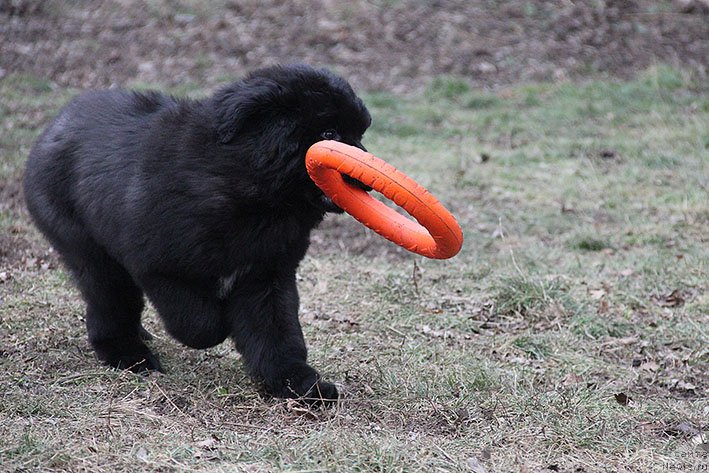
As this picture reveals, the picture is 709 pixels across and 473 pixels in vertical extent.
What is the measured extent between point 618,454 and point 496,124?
7.59 m

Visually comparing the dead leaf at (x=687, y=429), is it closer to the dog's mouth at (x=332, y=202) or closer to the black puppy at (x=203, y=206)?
the black puppy at (x=203, y=206)

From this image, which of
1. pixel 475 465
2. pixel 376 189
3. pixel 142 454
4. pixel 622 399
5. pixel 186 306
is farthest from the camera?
pixel 622 399

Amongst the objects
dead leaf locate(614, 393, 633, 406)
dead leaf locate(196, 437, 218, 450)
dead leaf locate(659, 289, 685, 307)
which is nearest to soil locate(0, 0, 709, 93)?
dead leaf locate(659, 289, 685, 307)

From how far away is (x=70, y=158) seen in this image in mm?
5113

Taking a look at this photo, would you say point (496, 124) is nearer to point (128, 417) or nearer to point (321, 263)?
point (321, 263)

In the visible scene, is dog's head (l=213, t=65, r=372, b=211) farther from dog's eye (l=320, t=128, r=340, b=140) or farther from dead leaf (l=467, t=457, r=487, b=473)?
dead leaf (l=467, t=457, r=487, b=473)

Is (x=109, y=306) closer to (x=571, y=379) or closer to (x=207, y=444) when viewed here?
(x=207, y=444)

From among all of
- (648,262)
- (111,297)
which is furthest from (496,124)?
(111,297)

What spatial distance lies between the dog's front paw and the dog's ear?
1.22 metres

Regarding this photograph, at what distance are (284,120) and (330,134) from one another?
9.2 inches

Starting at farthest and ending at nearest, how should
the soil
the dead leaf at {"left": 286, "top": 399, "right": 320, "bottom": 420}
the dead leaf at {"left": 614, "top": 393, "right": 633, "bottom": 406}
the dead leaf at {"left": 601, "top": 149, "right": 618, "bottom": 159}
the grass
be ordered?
1. the soil
2. the dead leaf at {"left": 601, "top": 149, "right": 618, "bottom": 159}
3. the dead leaf at {"left": 614, "top": 393, "right": 633, "bottom": 406}
4. the dead leaf at {"left": 286, "top": 399, "right": 320, "bottom": 420}
5. the grass

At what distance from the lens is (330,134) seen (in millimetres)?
4406

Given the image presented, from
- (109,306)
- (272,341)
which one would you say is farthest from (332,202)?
(109,306)

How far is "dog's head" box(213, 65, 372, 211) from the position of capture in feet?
14.1
